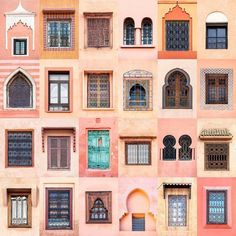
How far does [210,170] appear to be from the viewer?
1948 cm

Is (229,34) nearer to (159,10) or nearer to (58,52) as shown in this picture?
(159,10)

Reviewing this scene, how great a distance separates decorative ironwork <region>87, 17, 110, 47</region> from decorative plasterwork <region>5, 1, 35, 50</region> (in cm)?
183

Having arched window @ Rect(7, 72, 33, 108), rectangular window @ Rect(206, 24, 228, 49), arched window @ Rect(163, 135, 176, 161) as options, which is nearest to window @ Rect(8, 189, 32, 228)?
arched window @ Rect(7, 72, 33, 108)

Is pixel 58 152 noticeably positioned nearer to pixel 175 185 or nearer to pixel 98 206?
pixel 98 206

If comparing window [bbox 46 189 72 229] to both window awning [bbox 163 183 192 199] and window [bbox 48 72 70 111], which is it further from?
window awning [bbox 163 183 192 199]

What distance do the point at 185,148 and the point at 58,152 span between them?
4.08m

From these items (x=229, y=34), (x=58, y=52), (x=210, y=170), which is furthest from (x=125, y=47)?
(x=210, y=170)

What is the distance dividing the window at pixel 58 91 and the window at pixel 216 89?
14.9 feet

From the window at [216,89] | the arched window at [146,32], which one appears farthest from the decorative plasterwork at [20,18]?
the window at [216,89]

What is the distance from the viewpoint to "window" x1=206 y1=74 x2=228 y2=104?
19.6 meters

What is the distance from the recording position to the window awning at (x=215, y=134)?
19.2 m

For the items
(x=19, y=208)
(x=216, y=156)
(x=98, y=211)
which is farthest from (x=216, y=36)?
(x=19, y=208)

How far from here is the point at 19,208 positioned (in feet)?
64.6

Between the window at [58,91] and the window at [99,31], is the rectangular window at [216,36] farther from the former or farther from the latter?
the window at [58,91]
